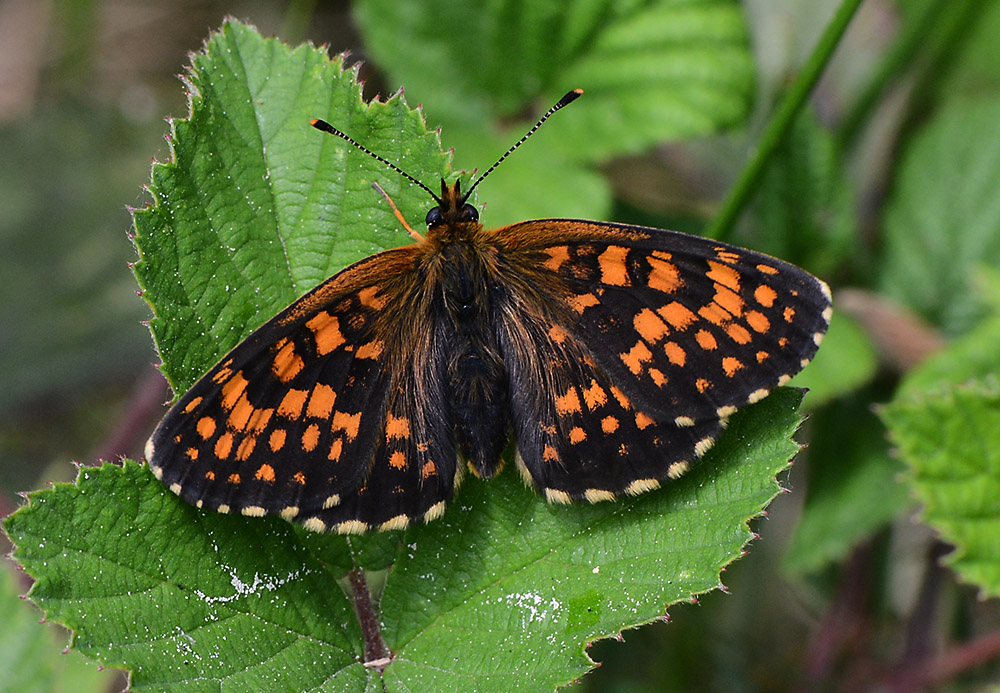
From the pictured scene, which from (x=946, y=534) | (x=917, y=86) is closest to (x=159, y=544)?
(x=946, y=534)

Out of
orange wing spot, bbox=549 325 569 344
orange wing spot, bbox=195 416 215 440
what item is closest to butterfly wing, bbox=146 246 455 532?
orange wing spot, bbox=195 416 215 440

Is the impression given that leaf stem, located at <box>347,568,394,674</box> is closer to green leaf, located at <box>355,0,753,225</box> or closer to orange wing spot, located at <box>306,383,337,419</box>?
orange wing spot, located at <box>306,383,337,419</box>

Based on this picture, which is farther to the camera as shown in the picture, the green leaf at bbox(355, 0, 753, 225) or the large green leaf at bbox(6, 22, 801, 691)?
the green leaf at bbox(355, 0, 753, 225)

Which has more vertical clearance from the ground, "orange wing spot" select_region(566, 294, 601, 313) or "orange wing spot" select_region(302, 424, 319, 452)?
Answer: "orange wing spot" select_region(566, 294, 601, 313)

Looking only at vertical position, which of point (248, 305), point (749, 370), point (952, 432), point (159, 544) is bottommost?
point (952, 432)

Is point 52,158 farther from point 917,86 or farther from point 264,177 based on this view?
point 917,86

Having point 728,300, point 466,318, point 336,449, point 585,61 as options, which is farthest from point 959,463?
point 585,61

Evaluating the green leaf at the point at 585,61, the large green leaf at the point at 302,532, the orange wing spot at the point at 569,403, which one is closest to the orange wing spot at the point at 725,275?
the large green leaf at the point at 302,532

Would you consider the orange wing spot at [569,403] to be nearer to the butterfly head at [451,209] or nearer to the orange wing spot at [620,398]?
the orange wing spot at [620,398]
